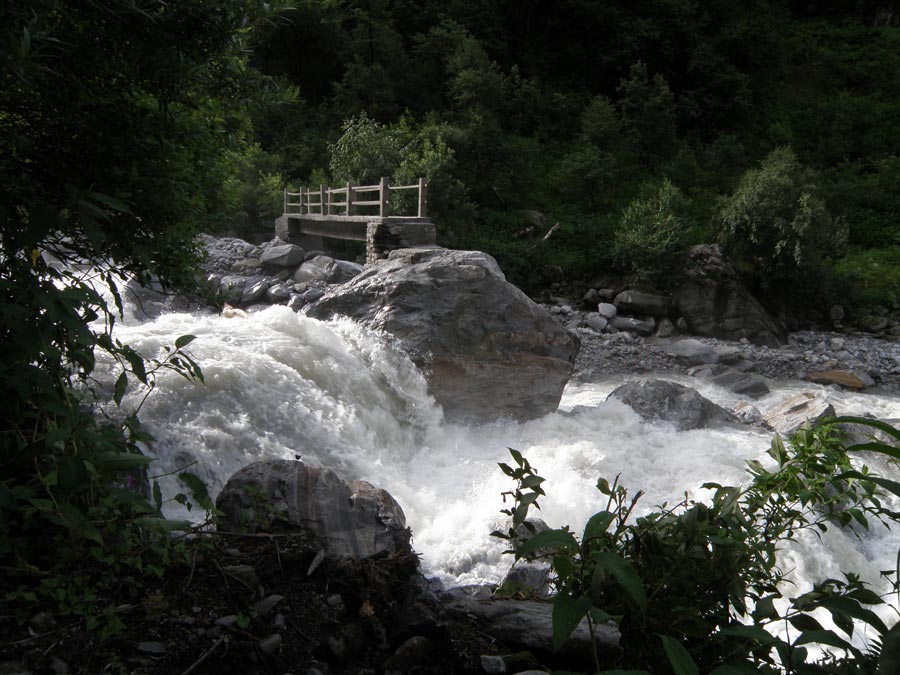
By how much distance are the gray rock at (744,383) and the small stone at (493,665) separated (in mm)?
11944

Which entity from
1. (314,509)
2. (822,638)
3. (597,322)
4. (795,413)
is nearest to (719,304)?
(597,322)

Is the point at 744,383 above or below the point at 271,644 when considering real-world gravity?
below

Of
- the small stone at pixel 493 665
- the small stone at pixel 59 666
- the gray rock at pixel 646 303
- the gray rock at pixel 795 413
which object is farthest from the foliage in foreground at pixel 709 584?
the gray rock at pixel 646 303

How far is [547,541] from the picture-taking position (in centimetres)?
142

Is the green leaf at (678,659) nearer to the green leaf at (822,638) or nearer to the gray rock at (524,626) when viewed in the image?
the green leaf at (822,638)

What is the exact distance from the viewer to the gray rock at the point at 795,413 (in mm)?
9578

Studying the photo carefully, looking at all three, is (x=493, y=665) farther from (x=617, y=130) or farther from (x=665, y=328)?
(x=617, y=130)

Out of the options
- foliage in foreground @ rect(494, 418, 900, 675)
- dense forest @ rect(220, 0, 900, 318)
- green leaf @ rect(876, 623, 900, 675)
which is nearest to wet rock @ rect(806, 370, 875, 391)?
dense forest @ rect(220, 0, 900, 318)

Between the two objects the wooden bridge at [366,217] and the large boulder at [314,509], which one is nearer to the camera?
the large boulder at [314,509]

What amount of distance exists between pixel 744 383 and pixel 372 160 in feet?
40.3

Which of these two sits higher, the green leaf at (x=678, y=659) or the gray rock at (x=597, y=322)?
the green leaf at (x=678, y=659)

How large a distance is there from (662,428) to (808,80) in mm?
32072

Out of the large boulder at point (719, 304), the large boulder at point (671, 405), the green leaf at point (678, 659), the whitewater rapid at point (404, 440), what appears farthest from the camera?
the large boulder at point (719, 304)

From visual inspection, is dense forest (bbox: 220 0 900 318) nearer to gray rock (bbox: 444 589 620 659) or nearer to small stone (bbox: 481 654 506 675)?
gray rock (bbox: 444 589 620 659)
